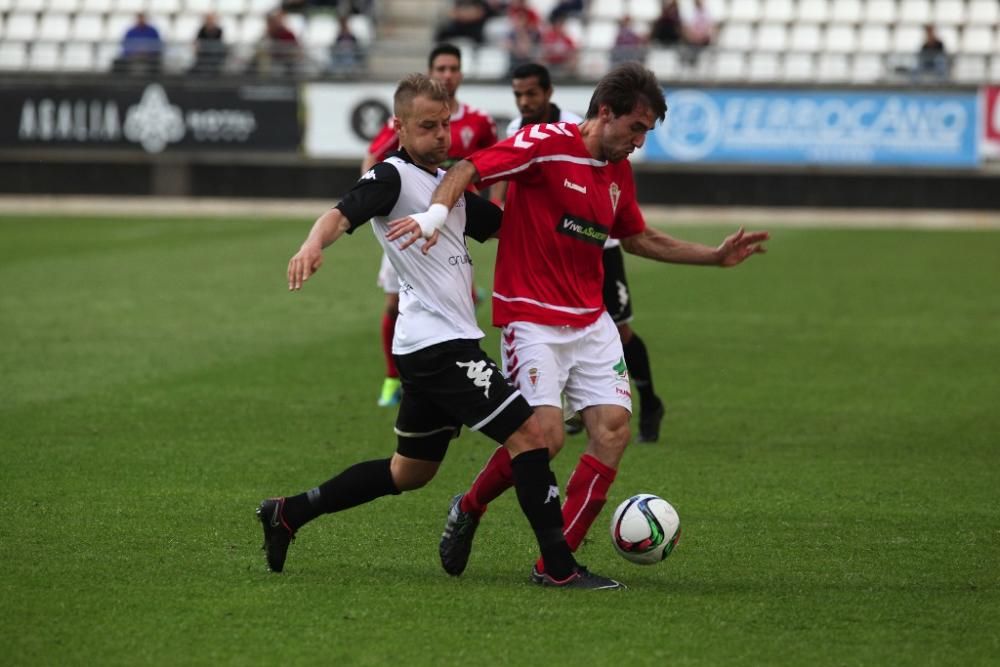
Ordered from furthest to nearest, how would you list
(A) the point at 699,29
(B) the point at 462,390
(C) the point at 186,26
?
(C) the point at 186,26
(A) the point at 699,29
(B) the point at 462,390

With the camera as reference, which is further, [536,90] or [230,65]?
[230,65]

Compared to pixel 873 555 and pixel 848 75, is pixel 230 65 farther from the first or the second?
pixel 873 555

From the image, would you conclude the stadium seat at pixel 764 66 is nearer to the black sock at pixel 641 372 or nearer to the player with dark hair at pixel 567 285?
the black sock at pixel 641 372

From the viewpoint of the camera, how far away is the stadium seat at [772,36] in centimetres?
2722

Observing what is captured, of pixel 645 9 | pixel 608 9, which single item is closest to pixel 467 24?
pixel 608 9

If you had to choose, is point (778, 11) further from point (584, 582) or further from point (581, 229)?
point (584, 582)

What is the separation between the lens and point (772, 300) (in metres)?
15.3

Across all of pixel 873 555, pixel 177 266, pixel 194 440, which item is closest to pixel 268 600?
pixel 873 555

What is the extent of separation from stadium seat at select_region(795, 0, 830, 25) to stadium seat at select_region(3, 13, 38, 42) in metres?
14.4

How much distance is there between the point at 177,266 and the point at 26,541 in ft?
37.8

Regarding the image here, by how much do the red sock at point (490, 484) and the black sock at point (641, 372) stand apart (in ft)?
10.3

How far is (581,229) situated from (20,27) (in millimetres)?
26035

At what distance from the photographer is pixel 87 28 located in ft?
96.0

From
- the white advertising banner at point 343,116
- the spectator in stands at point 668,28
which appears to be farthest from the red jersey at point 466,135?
the spectator in stands at point 668,28
